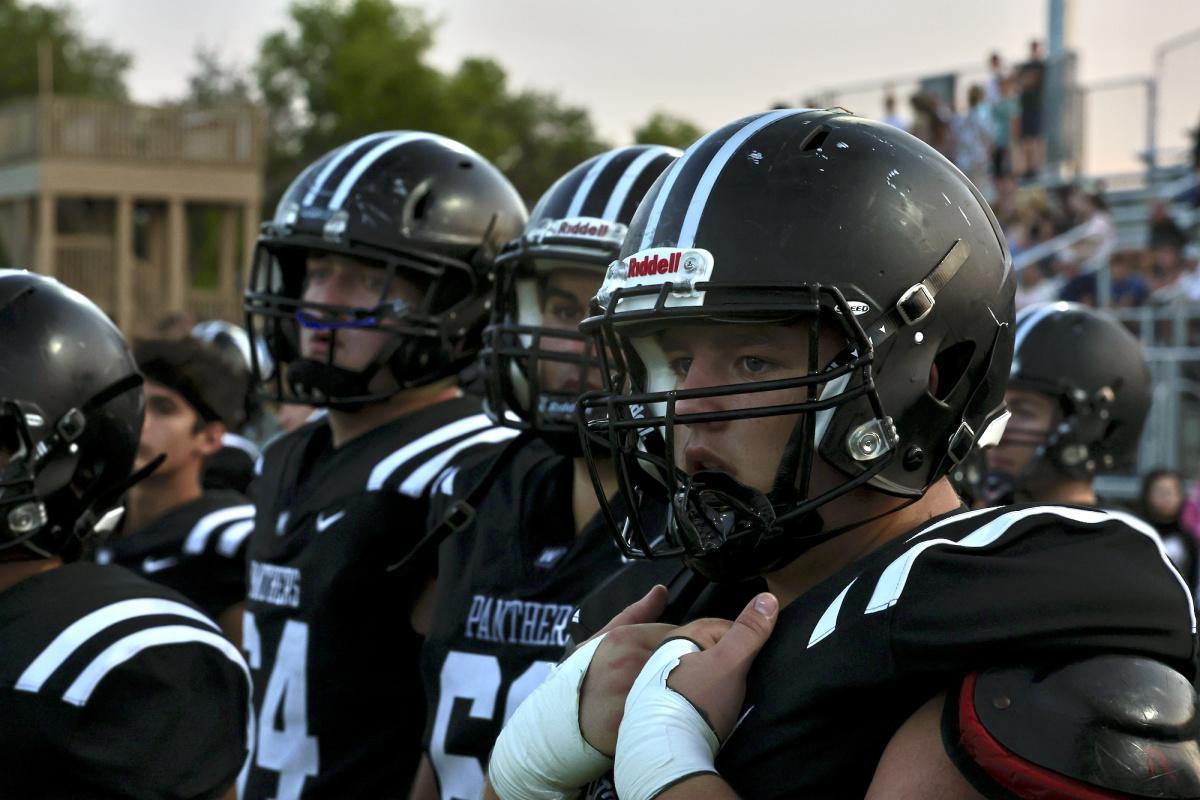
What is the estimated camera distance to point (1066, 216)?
44.1 feet

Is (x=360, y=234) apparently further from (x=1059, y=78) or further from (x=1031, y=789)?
(x=1059, y=78)

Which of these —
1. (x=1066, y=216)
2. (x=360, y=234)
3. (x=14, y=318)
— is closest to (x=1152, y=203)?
(x=1066, y=216)

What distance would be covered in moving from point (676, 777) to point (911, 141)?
805 millimetres

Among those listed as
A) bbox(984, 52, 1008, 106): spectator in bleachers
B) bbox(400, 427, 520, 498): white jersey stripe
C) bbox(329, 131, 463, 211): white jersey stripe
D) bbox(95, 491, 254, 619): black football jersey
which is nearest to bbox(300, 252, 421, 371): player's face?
bbox(329, 131, 463, 211): white jersey stripe

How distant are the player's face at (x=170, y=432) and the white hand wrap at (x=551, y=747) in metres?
2.76

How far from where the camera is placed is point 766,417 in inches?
64.3

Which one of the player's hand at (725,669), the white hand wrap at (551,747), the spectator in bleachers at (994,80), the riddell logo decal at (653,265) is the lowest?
the white hand wrap at (551,747)

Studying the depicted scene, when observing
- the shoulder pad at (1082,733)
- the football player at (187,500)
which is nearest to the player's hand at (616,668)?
the shoulder pad at (1082,733)

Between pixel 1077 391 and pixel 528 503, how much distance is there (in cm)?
210

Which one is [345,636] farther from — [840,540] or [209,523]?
[840,540]

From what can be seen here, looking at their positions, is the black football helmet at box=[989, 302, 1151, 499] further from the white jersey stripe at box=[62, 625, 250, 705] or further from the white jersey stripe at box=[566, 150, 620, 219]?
the white jersey stripe at box=[62, 625, 250, 705]

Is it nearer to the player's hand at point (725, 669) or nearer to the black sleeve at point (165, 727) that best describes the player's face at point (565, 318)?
the black sleeve at point (165, 727)

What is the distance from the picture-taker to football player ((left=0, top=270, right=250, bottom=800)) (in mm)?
2223

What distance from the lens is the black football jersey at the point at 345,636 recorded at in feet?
9.98
